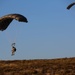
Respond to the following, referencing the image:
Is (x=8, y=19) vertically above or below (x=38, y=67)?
above

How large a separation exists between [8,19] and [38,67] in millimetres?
19062

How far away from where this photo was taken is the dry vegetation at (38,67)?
2589 inches

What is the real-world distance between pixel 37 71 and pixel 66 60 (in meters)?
12.1

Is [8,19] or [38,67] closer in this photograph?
[8,19]

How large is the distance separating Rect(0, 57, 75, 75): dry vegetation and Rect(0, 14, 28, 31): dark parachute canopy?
12815 mm

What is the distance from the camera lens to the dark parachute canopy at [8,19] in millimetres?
49031

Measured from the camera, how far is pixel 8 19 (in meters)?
52.9

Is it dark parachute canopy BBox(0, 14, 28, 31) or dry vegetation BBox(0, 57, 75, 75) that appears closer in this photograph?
dark parachute canopy BBox(0, 14, 28, 31)

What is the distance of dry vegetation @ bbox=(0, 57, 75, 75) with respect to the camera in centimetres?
6575

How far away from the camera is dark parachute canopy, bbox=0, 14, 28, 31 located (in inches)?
1930

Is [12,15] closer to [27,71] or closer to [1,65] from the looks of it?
[27,71]

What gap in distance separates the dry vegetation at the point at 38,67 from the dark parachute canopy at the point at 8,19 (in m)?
12.8

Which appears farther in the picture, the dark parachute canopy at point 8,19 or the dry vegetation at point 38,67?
the dry vegetation at point 38,67

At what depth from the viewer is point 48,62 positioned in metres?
78.1
